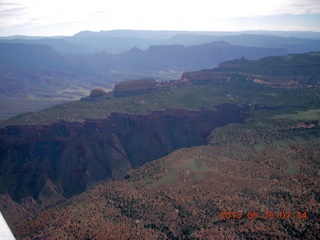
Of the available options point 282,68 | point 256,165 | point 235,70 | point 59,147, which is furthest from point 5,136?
point 282,68

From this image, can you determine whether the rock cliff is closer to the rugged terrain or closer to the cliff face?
the cliff face

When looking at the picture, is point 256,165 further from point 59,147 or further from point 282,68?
point 282,68

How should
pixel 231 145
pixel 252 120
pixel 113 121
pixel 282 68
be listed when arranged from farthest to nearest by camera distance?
pixel 282 68
pixel 113 121
pixel 252 120
pixel 231 145

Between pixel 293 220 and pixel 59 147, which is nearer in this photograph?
pixel 293 220
